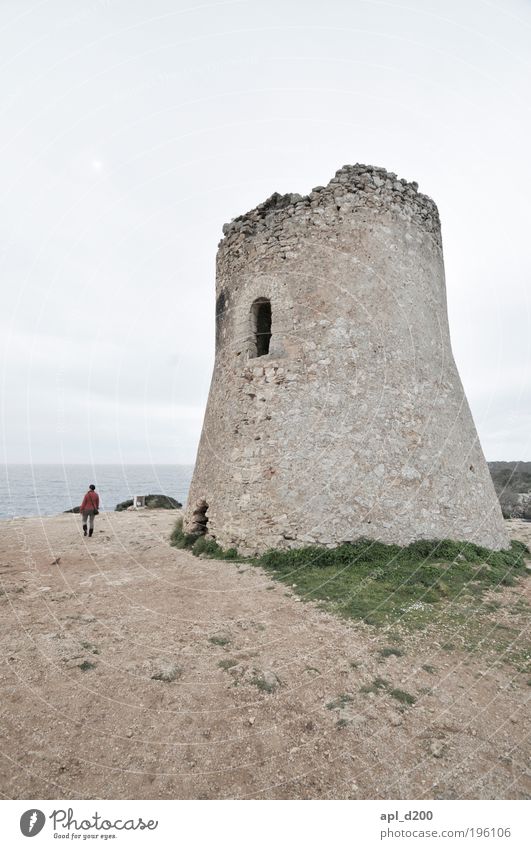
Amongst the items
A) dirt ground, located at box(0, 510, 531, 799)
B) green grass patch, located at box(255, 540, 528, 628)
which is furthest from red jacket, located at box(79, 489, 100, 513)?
green grass patch, located at box(255, 540, 528, 628)

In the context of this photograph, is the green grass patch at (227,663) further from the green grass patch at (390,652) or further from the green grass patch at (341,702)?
the green grass patch at (390,652)

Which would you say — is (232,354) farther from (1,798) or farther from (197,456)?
(1,798)

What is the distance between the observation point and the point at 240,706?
3590 mm

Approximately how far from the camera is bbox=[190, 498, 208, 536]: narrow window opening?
10.0 m

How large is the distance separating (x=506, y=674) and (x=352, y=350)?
6207 mm

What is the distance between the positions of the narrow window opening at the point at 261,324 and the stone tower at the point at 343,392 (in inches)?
3.2

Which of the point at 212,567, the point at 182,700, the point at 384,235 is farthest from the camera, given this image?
the point at 384,235

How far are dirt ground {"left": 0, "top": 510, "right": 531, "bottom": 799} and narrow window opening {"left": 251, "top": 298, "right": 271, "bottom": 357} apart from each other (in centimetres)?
599

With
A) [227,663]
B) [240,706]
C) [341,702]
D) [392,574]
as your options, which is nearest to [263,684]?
[240,706]

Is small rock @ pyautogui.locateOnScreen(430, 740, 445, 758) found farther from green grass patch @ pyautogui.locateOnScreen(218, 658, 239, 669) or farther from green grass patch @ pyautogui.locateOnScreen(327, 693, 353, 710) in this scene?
green grass patch @ pyautogui.locateOnScreen(218, 658, 239, 669)

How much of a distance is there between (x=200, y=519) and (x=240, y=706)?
21.7ft

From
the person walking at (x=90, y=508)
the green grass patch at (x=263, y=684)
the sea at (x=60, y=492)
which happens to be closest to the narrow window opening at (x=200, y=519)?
the sea at (x=60, y=492)
